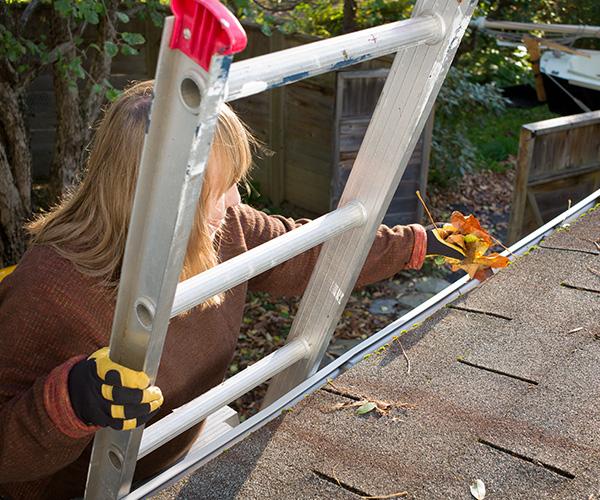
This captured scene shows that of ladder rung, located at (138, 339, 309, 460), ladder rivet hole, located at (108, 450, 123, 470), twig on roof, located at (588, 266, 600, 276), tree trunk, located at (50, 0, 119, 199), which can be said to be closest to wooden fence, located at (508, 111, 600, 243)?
tree trunk, located at (50, 0, 119, 199)

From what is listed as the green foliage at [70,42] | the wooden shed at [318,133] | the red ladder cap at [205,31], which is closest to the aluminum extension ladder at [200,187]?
the red ladder cap at [205,31]

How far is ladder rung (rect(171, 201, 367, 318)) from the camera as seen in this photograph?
1.23 metres

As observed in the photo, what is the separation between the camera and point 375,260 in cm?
220

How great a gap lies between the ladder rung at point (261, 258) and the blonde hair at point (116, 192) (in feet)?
0.71

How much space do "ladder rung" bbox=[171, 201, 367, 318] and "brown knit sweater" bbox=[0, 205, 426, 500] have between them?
0.36m

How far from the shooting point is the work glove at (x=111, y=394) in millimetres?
1238

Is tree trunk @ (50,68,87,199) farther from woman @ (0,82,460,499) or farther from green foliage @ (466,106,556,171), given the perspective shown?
green foliage @ (466,106,556,171)

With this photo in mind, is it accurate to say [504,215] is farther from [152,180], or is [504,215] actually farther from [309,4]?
[152,180]

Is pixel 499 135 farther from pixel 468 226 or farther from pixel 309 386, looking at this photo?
pixel 309 386

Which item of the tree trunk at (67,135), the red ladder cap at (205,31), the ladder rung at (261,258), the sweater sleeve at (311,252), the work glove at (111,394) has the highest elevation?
the red ladder cap at (205,31)

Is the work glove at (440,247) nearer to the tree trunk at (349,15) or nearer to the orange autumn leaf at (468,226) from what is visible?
the orange autumn leaf at (468,226)

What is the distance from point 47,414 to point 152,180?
71 cm

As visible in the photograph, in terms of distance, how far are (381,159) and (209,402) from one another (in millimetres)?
564

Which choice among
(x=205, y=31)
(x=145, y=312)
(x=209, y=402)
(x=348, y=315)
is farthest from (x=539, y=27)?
(x=205, y=31)
